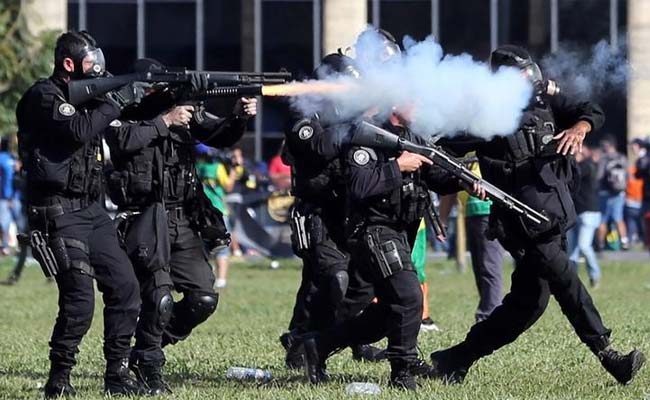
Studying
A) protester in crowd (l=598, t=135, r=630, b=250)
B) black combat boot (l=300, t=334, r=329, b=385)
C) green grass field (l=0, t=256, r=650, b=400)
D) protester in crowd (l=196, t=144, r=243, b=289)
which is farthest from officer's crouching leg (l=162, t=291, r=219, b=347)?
protester in crowd (l=598, t=135, r=630, b=250)

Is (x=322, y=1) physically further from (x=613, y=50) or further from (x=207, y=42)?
(x=613, y=50)

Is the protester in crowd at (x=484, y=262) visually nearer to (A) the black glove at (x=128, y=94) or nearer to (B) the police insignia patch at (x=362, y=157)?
(B) the police insignia patch at (x=362, y=157)

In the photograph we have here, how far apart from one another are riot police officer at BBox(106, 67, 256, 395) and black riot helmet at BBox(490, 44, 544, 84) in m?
1.47

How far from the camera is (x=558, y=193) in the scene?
30.5 ft

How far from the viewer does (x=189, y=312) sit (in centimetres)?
975

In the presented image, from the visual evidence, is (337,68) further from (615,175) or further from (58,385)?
(615,175)

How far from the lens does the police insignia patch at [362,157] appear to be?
355 inches

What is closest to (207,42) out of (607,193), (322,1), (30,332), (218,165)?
(322,1)

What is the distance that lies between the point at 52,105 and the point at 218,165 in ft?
35.5

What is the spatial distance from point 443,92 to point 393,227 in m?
0.82

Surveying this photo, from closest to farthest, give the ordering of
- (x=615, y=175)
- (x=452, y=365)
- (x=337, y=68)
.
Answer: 1. (x=452, y=365)
2. (x=337, y=68)
3. (x=615, y=175)

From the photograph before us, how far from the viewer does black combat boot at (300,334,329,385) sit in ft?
31.2

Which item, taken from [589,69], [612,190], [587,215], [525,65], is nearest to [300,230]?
[525,65]

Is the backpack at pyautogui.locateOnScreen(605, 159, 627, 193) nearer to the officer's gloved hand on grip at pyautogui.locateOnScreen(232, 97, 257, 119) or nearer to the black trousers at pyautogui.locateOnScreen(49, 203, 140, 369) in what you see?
the officer's gloved hand on grip at pyautogui.locateOnScreen(232, 97, 257, 119)
